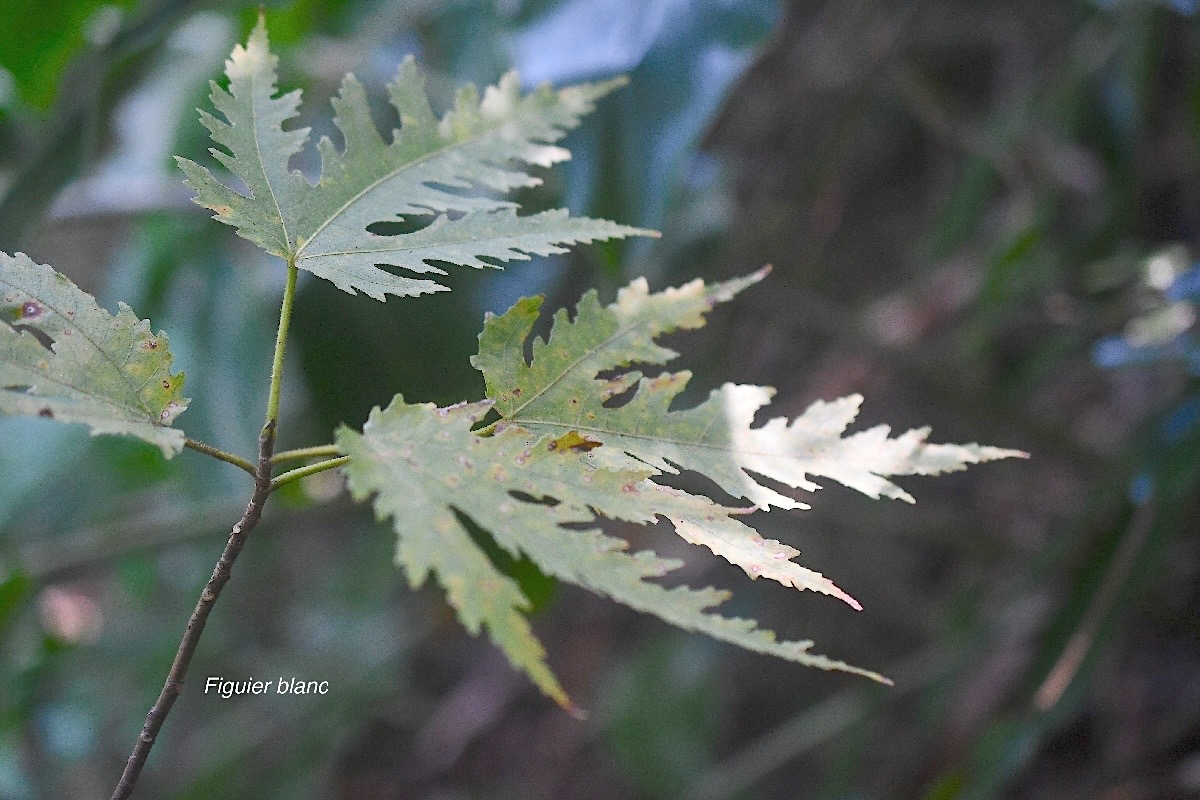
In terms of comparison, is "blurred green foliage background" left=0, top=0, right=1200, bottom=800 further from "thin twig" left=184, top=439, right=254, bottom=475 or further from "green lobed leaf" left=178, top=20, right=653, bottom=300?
"thin twig" left=184, top=439, right=254, bottom=475

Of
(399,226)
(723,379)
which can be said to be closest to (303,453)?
(399,226)

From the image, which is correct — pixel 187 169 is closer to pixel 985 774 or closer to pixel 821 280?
pixel 985 774

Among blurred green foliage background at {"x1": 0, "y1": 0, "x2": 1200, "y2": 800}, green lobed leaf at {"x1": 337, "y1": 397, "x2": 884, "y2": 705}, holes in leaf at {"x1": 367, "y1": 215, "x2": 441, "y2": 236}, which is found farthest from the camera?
blurred green foliage background at {"x1": 0, "y1": 0, "x2": 1200, "y2": 800}

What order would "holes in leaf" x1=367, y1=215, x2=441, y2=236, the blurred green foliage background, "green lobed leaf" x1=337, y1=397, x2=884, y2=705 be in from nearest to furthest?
"green lobed leaf" x1=337, y1=397, x2=884, y2=705 < "holes in leaf" x1=367, y1=215, x2=441, y2=236 < the blurred green foliage background

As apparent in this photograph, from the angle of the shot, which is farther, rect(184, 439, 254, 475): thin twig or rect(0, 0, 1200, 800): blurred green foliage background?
rect(0, 0, 1200, 800): blurred green foliage background

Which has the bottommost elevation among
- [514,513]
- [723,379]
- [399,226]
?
[723,379]

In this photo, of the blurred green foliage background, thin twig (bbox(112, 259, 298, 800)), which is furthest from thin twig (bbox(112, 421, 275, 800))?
the blurred green foliage background

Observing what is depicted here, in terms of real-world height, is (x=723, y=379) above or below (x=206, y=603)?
below

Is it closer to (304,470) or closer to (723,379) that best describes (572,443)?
(304,470)
